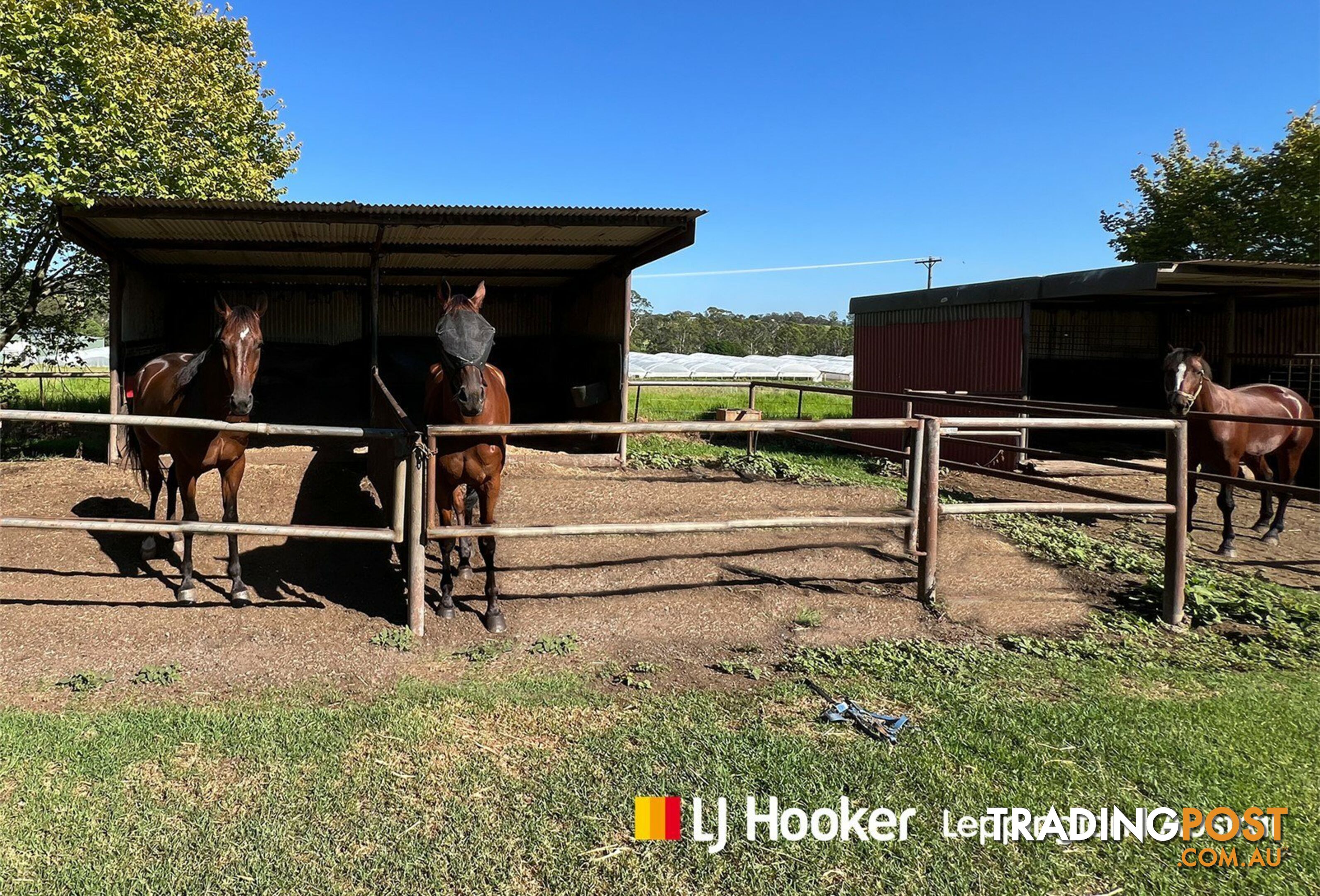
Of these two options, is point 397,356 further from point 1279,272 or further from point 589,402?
point 1279,272

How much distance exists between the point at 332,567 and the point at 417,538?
1.47 m

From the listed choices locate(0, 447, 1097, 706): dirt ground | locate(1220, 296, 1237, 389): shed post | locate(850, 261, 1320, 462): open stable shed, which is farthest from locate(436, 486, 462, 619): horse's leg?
locate(1220, 296, 1237, 389): shed post

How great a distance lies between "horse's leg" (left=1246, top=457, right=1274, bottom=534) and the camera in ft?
24.4

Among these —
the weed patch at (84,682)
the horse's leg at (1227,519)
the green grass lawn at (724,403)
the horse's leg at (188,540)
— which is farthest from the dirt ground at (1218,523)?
the green grass lawn at (724,403)

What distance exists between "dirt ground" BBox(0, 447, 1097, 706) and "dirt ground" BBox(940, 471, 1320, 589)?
176 centimetres

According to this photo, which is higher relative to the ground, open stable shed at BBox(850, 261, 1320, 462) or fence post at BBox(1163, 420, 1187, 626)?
open stable shed at BBox(850, 261, 1320, 462)

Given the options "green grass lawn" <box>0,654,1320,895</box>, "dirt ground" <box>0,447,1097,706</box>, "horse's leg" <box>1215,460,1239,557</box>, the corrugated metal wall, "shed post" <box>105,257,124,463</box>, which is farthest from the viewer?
the corrugated metal wall

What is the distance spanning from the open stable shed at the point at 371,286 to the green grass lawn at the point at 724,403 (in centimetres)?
658

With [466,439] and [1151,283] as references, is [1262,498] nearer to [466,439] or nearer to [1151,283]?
[1151,283]

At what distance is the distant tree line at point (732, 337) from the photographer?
80.8m

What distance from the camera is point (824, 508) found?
7.35 m

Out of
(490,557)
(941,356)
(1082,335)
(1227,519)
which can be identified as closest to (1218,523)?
(1227,519)

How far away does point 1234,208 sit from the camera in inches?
751

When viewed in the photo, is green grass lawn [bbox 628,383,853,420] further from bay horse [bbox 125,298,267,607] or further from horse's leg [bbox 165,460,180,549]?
bay horse [bbox 125,298,267,607]
